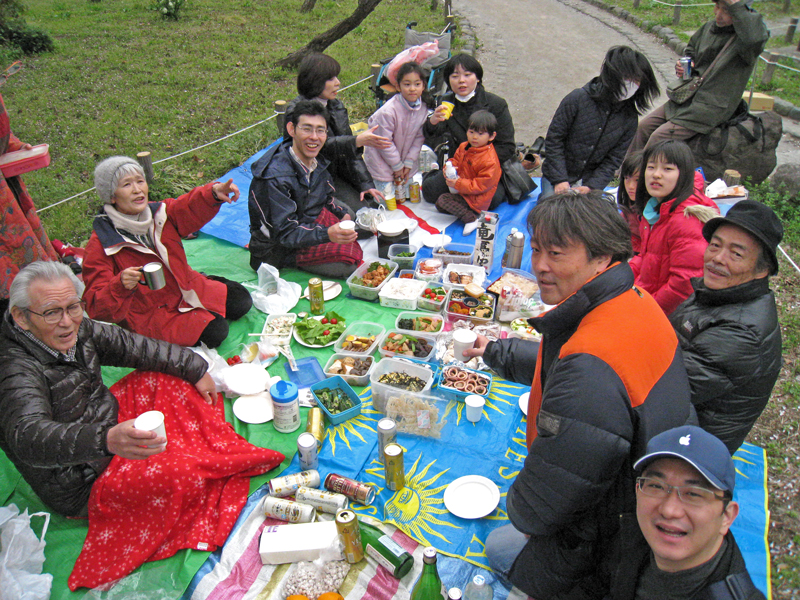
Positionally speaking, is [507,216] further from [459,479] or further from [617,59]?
[459,479]

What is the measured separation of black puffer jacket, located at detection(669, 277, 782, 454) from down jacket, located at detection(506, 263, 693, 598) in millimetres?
617

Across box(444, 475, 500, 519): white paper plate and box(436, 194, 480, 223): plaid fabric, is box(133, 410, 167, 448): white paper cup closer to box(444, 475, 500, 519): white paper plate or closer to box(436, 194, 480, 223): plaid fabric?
box(444, 475, 500, 519): white paper plate

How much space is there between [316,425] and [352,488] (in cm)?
55

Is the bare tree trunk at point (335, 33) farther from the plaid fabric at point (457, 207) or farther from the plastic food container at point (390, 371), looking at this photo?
the plastic food container at point (390, 371)

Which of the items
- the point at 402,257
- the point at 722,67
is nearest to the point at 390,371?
the point at 402,257

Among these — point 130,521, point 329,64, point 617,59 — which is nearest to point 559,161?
point 617,59

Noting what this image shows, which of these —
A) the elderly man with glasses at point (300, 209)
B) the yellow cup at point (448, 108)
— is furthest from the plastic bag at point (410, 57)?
the elderly man with glasses at point (300, 209)

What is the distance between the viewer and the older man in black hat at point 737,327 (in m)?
2.67

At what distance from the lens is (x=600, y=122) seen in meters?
5.60

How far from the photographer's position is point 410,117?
6.21 metres

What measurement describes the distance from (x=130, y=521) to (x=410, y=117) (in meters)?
4.94

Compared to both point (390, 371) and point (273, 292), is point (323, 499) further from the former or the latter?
point (273, 292)

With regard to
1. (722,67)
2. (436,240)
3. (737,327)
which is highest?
(722,67)

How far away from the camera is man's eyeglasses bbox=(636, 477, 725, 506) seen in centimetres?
164
